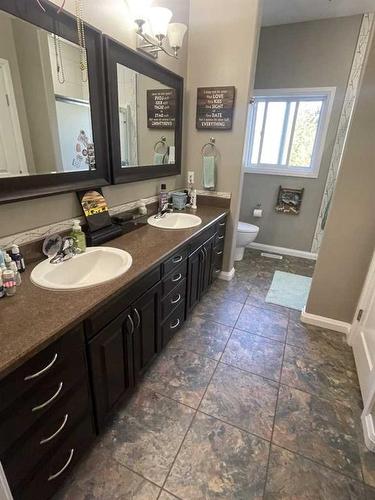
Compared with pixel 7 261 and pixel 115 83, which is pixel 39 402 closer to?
pixel 7 261

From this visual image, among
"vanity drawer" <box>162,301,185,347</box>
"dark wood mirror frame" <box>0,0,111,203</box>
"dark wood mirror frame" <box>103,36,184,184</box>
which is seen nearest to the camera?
"dark wood mirror frame" <box>0,0,111,203</box>

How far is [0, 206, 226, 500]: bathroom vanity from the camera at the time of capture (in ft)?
2.63

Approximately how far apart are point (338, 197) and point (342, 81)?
189cm

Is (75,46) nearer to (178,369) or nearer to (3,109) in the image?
(3,109)

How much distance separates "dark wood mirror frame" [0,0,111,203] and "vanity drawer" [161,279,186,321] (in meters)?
0.83

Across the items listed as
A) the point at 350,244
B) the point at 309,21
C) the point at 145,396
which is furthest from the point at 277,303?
the point at 309,21

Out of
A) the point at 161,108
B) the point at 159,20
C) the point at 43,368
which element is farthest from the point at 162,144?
the point at 43,368

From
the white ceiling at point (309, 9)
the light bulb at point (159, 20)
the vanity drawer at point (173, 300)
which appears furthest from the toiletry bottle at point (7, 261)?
the white ceiling at point (309, 9)

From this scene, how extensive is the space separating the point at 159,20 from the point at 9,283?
180 centimetres

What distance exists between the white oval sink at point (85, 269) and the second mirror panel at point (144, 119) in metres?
0.69

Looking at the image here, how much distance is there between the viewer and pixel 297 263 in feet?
11.5

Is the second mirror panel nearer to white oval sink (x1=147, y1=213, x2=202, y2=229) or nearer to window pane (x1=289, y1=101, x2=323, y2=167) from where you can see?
white oval sink (x1=147, y1=213, x2=202, y2=229)

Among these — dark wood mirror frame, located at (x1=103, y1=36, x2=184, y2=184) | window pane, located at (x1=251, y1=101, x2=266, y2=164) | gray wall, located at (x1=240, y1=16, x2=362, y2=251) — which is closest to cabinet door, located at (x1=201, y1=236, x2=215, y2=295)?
dark wood mirror frame, located at (x1=103, y1=36, x2=184, y2=184)

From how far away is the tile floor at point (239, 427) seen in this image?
1170mm
